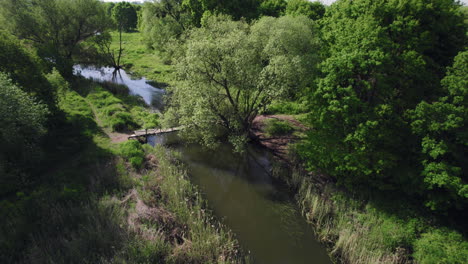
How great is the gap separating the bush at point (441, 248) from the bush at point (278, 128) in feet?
49.9

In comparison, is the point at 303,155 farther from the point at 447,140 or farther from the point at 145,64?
the point at 145,64

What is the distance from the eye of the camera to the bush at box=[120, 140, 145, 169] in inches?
710

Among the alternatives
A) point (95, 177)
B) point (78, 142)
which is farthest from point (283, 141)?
point (78, 142)

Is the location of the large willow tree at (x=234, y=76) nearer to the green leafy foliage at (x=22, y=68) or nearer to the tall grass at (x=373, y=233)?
the tall grass at (x=373, y=233)

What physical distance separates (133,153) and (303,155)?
1350 cm

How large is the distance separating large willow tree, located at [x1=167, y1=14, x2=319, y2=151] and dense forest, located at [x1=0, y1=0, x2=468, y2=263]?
133 mm

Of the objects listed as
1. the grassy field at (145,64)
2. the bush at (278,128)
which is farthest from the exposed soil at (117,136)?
the grassy field at (145,64)

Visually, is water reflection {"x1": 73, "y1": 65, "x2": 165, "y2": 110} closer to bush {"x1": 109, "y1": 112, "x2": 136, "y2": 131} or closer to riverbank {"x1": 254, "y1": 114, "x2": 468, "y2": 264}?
bush {"x1": 109, "y1": 112, "x2": 136, "y2": 131}

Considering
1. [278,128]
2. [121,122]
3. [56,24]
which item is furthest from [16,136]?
[56,24]

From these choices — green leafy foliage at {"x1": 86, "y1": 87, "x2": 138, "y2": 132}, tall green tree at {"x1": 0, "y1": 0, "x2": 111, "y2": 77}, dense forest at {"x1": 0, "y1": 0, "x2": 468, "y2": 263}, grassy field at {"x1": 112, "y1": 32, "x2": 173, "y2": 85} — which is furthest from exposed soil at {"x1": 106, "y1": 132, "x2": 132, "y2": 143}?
grassy field at {"x1": 112, "y1": 32, "x2": 173, "y2": 85}

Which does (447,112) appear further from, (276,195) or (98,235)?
(98,235)

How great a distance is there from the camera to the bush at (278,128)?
84.0ft

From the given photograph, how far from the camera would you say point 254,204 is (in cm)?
1716

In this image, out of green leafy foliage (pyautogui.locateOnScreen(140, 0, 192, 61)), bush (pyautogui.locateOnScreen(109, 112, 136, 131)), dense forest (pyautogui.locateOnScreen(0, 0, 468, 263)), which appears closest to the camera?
dense forest (pyautogui.locateOnScreen(0, 0, 468, 263))
